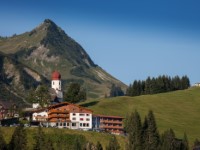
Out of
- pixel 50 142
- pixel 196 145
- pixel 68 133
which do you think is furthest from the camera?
pixel 196 145

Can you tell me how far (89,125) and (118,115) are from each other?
18359 millimetres

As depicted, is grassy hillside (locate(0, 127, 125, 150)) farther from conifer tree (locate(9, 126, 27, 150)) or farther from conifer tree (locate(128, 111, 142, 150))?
conifer tree (locate(9, 126, 27, 150))

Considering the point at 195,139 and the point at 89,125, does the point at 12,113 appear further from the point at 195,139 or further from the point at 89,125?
the point at 195,139

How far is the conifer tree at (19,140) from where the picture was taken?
399 ft

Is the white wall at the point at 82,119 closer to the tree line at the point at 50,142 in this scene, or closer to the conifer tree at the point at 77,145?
the tree line at the point at 50,142

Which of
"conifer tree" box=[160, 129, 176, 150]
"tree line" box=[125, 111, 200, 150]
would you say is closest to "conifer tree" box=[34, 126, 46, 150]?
"tree line" box=[125, 111, 200, 150]

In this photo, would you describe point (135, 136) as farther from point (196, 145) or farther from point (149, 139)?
point (196, 145)

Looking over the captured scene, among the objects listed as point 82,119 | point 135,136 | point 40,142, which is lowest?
point 40,142

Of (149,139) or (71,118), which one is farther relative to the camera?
(71,118)

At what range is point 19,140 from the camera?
407 ft

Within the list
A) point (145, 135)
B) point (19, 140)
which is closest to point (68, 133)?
point (145, 135)

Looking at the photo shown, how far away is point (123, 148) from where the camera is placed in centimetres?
14662

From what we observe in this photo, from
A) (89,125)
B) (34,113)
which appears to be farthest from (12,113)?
(89,125)

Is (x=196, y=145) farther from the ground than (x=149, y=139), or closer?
closer
